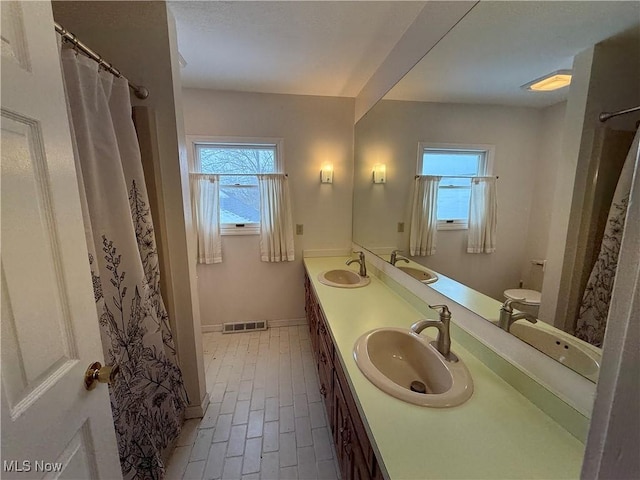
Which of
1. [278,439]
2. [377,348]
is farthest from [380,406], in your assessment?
[278,439]

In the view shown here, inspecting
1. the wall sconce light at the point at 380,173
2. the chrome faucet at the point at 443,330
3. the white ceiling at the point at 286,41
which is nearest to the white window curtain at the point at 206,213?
the white ceiling at the point at 286,41

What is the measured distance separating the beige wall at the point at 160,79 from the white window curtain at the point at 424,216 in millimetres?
1475

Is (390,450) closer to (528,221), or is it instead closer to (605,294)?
(605,294)

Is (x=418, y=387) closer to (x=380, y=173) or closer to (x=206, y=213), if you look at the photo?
(x=380, y=173)

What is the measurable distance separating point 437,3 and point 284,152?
164 cm

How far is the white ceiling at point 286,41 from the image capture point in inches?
56.6

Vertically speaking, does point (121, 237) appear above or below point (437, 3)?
below

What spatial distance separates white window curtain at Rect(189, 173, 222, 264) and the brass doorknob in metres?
1.92

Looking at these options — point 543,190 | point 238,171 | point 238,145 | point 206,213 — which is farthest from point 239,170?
point 543,190

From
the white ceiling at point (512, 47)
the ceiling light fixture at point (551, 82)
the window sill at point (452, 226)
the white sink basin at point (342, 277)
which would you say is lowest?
the white sink basin at point (342, 277)

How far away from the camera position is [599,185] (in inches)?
29.4

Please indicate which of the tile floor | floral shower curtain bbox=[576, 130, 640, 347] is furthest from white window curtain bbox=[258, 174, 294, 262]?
floral shower curtain bbox=[576, 130, 640, 347]

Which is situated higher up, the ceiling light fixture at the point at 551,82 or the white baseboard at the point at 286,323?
the ceiling light fixture at the point at 551,82

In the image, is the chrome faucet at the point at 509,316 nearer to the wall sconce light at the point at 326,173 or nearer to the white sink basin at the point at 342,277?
the white sink basin at the point at 342,277
